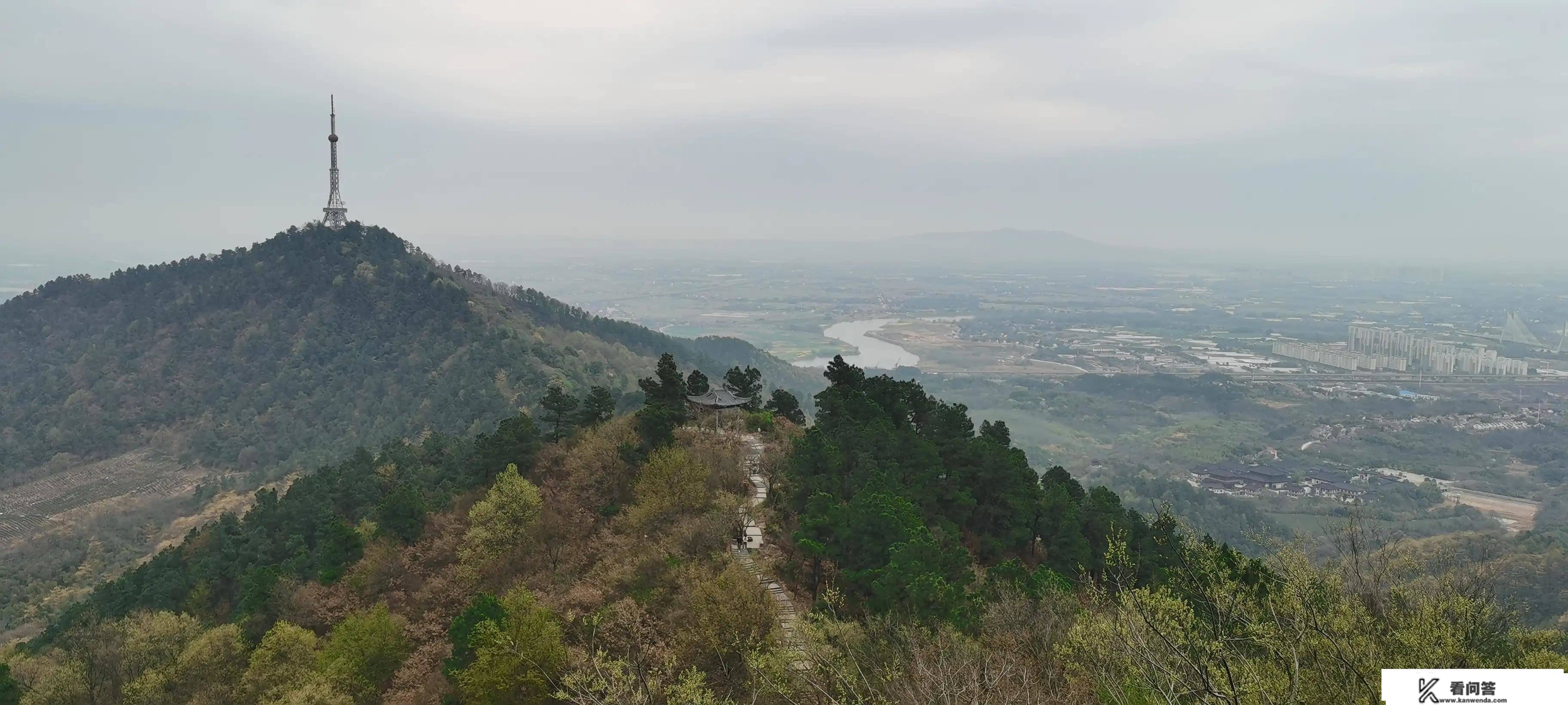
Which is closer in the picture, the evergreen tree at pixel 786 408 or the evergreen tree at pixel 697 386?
the evergreen tree at pixel 697 386

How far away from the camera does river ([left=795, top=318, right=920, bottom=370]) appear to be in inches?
4486

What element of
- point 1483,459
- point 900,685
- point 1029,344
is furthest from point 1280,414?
point 900,685

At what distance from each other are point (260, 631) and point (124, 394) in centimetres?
7155

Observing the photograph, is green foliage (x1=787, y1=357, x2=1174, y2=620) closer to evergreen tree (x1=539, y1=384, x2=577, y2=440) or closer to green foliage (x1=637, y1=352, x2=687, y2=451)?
green foliage (x1=637, y1=352, x2=687, y2=451)

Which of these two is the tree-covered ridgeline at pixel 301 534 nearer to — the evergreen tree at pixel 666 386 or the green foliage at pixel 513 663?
the evergreen tree at pixel 666 386

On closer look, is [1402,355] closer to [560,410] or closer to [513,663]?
[560,410]

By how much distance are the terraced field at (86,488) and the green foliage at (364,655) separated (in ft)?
180

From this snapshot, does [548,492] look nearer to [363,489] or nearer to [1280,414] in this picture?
[363,489]

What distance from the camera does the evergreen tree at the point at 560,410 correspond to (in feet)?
109

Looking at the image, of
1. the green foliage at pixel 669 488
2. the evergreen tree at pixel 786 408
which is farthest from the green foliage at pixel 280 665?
the evergreen tree at pixel 786 408

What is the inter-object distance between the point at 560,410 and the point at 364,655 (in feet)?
44.8

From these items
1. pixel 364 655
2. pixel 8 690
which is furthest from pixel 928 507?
pixel 8 690

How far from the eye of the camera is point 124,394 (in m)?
77.1

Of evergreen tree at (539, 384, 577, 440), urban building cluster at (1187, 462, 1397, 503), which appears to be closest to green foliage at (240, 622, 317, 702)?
evergreen tree at (539, 384, 577, 440)
